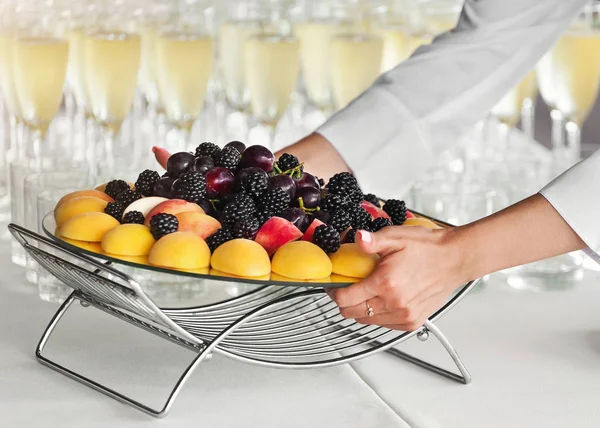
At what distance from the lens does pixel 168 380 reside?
1338mm

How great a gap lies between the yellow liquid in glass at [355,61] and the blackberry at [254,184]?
0.80 meters

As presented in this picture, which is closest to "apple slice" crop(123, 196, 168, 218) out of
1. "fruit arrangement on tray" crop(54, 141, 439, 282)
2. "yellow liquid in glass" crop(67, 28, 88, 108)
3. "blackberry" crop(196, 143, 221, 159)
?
"fruit arrangement on tray" crop(54, 141, 439, 282)

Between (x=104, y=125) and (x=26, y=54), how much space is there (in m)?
0.23

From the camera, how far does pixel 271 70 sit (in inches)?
77.4

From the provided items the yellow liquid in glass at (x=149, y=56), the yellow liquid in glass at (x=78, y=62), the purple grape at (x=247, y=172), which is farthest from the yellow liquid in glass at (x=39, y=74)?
the purple grape at (x=247, y=172)

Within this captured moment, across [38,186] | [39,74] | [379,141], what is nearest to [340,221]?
[379,141]

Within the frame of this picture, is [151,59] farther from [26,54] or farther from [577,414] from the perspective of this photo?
[577,414]

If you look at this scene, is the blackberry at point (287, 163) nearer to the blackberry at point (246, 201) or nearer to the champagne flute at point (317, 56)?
the blackberry at point (246, 201)

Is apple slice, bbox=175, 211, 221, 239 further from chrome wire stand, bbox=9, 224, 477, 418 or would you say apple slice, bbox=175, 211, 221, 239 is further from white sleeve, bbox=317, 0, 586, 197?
white sleeve, bbox=317, 0, 586, 197

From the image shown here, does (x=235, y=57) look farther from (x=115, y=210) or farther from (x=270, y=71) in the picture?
(x=115, y=210)

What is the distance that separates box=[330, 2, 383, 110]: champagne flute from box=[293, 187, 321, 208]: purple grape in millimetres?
761

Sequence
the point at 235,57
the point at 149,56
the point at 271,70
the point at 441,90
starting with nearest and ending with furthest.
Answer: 1. the point at 441,90
2. the point at 271,70
3. the point at 149,56
4. the point at 235,57

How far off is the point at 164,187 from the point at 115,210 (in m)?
0.07

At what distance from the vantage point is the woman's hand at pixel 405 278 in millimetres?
1141
